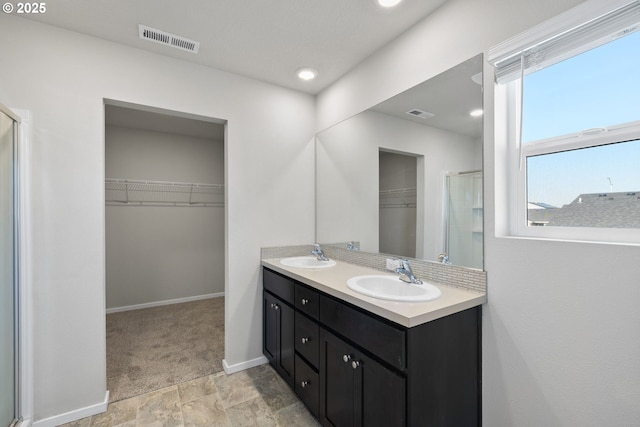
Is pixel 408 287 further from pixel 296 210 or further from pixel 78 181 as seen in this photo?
pixel 78 181

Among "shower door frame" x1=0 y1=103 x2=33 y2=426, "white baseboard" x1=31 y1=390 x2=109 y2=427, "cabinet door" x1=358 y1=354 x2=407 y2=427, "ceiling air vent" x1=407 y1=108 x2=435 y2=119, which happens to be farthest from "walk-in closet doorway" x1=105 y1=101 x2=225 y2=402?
"ceiling air vent" x1=407 y1=108 x2=435 y2=119

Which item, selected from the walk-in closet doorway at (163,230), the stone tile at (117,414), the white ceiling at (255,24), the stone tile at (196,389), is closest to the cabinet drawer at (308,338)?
the stone tile at (196,389)

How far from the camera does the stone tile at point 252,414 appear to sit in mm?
1747

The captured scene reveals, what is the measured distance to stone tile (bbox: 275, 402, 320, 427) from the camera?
1.74m

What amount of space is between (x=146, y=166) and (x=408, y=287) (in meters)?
3.72

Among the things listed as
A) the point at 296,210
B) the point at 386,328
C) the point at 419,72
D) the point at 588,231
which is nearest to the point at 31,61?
the point at 296,210

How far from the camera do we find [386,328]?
3.96 feet

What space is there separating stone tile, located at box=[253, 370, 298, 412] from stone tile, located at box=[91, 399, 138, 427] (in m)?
0.79

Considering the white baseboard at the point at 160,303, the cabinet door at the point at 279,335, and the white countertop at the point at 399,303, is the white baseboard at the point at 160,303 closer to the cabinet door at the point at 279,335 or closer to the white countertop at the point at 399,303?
the cabinet door at the point at 279,335

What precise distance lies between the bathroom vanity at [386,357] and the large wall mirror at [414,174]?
40cm

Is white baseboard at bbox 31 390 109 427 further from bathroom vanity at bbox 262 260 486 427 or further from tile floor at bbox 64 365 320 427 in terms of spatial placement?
bathroom vanity at bbox 262 260 486 427

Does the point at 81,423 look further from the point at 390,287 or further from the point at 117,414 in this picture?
the point at 390,287

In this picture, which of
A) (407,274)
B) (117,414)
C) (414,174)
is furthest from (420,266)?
(117,414)

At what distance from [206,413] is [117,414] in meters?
0.57
